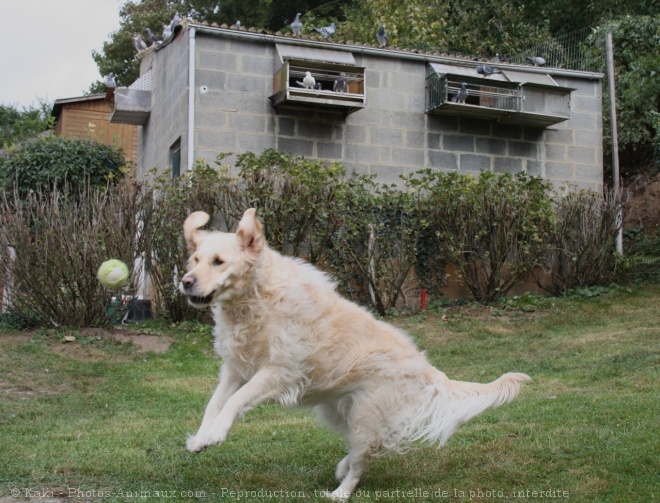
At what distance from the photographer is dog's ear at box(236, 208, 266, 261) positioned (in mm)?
4910

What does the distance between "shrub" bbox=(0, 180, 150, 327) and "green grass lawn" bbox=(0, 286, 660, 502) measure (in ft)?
1.55

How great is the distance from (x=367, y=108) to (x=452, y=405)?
33.7ft

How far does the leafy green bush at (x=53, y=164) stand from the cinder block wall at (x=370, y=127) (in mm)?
1451

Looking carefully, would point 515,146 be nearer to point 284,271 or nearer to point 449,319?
point 449,319

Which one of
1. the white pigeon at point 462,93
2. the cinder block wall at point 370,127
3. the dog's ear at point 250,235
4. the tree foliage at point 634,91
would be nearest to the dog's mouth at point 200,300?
the dog's ear at point 250,235

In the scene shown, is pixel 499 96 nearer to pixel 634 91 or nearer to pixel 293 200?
pixel 634 91

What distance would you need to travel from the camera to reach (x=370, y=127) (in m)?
14.5

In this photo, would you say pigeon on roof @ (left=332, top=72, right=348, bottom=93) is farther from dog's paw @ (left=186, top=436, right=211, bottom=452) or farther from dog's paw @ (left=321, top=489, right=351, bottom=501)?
dog's paw @ (left=186, top=436, right=211, bottom=452)

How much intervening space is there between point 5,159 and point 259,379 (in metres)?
13.8

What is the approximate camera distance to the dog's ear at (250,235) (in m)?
4.91

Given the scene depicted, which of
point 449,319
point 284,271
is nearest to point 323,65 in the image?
point 449,319

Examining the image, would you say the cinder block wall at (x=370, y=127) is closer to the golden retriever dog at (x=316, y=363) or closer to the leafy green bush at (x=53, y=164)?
the leafy green bush at (x=53, y=164)

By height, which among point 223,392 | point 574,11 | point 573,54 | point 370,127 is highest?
point 574,11

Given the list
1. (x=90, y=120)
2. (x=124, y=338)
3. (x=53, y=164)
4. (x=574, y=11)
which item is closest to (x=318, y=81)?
(x=124, y=338)
